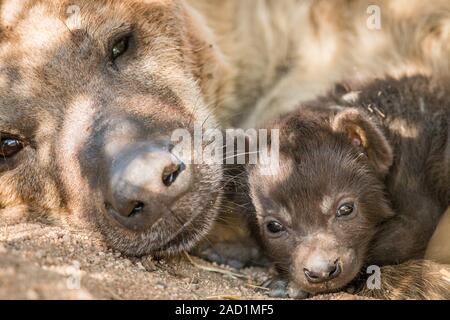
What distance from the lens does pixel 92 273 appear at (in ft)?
9.65

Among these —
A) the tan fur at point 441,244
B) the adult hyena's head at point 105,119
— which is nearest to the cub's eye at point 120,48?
the adult hyena's head at point 105,119

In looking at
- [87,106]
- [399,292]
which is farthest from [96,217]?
[399,292]

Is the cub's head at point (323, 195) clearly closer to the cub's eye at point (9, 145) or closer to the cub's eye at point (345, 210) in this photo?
the cub's eye at point (345, 210)

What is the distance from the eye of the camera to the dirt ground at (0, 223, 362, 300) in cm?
265

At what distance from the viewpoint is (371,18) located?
4.38 m

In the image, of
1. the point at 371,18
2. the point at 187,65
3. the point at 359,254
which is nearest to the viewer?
the point at 359,254

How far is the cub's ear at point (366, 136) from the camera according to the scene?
338 centimetres

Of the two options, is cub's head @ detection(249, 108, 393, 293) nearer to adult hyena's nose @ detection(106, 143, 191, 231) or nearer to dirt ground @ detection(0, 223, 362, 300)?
dirt ground @ detection(0, 223, 362, 300)

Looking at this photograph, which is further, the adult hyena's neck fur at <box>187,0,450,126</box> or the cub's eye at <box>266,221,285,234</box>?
the adult hyena's neck fur at <box>187,0,450,126</box>

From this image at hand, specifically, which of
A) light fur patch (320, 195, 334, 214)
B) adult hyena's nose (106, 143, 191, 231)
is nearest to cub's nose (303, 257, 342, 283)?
light fur patch (320, 195, 334, 214)

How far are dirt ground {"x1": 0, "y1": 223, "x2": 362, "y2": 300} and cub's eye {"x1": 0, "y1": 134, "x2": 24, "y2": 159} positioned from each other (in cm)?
41

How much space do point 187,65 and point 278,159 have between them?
898 mm
